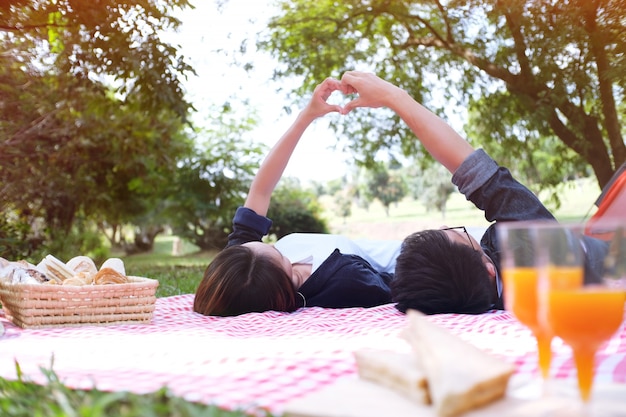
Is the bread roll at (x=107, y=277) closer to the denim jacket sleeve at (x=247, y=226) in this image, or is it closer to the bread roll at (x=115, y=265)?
the bread roll at (x=115, y=265)

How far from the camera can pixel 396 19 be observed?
8.77 meters

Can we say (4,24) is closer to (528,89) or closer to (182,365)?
(182,365)

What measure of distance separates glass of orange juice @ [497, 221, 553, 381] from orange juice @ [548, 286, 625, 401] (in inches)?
2.5

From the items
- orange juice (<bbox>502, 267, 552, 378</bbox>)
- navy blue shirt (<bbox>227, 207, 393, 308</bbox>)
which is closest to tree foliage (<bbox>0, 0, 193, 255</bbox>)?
navy blue shirt (<bbox>227, 207, 393, 308</bbox>)

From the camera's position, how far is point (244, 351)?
73.5 inches

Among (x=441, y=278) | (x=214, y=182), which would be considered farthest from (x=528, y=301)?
(x=214, y=182)

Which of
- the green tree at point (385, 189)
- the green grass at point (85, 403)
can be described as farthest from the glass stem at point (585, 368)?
the green tree at point (385, 189)

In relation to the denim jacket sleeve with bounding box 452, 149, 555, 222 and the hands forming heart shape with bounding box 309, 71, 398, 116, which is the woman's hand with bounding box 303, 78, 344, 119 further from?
the denim jacket sleeve with bounding box 452, 149, 555, 222

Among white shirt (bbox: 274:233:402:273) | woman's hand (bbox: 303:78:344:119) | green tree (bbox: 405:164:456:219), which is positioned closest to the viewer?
white shirt (bbox: 274:233:402:273)

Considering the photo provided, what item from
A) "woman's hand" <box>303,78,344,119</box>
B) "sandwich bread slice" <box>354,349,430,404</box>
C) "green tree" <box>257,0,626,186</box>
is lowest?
"sandwich bread slice" <box>354,349,430,404</box>

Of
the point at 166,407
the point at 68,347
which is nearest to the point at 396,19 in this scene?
the point at 68,347

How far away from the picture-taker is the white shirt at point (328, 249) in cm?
326

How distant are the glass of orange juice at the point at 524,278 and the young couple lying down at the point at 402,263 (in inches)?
49.6

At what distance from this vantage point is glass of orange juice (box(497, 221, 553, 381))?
1177 millimetres
